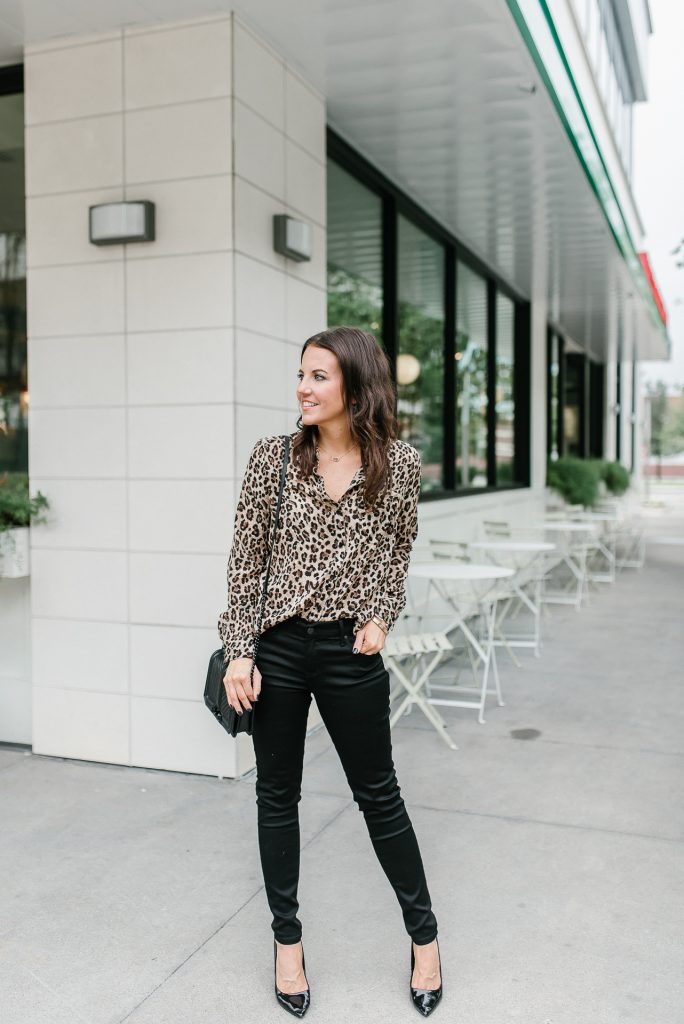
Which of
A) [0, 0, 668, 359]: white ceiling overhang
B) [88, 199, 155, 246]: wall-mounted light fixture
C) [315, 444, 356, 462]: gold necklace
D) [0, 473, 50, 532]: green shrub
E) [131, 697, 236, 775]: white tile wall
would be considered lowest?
[131, 697, 236, 775]: white tile wall

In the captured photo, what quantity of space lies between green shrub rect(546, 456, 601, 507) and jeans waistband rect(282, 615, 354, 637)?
34.6 feet

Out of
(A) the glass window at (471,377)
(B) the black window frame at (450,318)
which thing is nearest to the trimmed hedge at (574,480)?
(B) the black window frame at (450,318)

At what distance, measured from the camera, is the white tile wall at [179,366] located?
4168mm

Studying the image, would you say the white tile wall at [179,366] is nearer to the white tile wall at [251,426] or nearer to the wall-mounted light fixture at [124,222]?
the white tile wall at [251,426]

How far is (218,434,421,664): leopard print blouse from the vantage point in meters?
2.39

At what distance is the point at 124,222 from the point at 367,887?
9.34ft

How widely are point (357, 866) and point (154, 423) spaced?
6.77 feet

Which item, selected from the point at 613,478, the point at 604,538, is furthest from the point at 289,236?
the point at 613,478

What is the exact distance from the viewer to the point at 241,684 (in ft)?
7.81

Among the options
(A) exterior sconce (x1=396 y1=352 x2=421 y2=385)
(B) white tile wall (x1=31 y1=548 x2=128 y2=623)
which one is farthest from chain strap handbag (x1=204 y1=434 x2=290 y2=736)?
(A) exterior sconce (x1=396 y1=352 x2=421 y2=385)

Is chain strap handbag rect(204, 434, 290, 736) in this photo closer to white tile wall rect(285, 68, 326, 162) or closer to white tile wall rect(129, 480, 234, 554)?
white tile wall rect(129, 480, 234, 554)

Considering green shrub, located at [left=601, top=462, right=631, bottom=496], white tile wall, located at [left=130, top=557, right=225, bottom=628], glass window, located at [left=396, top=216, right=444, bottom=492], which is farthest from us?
green shrub, located at [left=601, top=462, right=631, bottom=496]

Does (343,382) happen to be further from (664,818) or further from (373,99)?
(373,99)

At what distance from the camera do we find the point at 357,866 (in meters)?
3.36
